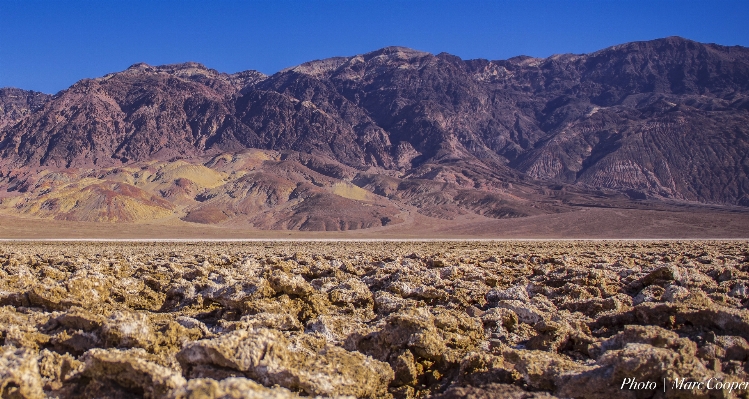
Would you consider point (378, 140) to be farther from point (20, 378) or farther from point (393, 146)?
point (20, 378)

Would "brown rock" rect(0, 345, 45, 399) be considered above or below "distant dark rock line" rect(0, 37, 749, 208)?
below

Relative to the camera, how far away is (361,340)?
5973 millimetres

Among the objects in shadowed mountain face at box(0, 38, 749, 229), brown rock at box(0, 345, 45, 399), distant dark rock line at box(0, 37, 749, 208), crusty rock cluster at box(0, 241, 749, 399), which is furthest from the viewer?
distant dark rock line at box(0, 37, 749, 208)

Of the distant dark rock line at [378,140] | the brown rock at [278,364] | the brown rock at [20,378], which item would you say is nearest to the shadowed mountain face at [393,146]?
the distant dark rock line at [378,140]

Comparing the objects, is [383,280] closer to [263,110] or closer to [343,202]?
[343,202]

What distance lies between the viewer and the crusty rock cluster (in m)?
4.12

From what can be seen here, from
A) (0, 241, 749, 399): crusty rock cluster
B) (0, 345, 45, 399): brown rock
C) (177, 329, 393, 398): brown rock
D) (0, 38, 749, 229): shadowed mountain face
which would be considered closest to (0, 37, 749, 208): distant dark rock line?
(0, 38, 749, 229): shadowed mountain face

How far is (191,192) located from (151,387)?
371ft

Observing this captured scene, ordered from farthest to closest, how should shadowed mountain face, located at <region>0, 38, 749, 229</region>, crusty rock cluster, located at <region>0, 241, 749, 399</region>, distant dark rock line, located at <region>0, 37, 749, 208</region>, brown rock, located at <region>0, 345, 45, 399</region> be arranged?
distant dark rock line, located at <region>0, 37, 749, 208</region> < shadowed mountain face, located at <region>0, 38, 749, 229</region> < crusty rock cluster, located at <region>0, 241, 749, 399</region> < brown rock, located at <region>0, 345, 45, 399</region>

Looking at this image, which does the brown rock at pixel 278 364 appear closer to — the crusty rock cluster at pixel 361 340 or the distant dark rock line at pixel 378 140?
the crusty rock cluster at pixel 361 340

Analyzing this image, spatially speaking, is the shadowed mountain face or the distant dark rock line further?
the distant dark rock line

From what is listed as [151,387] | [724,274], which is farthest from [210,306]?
[724,274]

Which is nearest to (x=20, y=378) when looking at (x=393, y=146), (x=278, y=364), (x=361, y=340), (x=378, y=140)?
(x=278, y=364)

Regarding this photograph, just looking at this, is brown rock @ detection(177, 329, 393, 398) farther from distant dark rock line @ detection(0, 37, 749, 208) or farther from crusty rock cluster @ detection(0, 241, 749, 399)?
distant dark rock line @ detection(0, 37, 749, 208)
